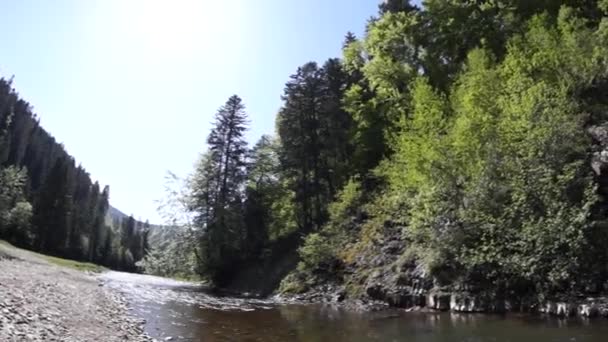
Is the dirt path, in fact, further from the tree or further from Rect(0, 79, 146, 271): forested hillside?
Rect(0, 79, 146, 271): forested hillside

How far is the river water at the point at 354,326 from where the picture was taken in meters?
15.9

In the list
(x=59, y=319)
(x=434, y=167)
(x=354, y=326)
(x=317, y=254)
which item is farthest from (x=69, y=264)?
(x=354, y=326)

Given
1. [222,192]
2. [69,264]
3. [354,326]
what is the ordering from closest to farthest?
[354,326] < [222,192] < [69,264]

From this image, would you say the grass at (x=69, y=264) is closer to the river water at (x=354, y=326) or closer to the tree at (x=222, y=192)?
the tree at (x=222, y=192)

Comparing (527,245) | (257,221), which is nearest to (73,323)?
(527,245)

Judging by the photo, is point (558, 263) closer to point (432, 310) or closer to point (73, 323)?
point (432, 310)

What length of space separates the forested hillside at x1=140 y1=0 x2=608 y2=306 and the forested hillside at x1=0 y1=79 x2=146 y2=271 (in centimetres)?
6110

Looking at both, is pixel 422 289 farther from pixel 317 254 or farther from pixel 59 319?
pixel 59 319

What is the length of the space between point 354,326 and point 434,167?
11.3m

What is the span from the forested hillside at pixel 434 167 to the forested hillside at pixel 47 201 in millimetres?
61101

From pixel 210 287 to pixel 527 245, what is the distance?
1411 inches

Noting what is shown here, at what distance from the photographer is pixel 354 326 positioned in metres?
20.0

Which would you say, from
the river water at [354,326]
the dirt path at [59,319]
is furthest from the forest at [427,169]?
the dirt path at [59,319]

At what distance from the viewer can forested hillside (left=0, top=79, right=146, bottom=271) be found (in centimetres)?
9950
